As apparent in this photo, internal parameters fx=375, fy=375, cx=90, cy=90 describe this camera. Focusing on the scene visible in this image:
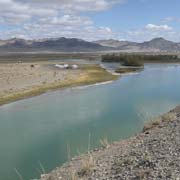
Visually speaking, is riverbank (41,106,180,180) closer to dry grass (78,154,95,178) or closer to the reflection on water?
dry grass (78,154,95,178)

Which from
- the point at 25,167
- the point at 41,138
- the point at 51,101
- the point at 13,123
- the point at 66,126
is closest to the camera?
the point at 25,167

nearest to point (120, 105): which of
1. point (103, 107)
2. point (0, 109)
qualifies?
point (103, 107)

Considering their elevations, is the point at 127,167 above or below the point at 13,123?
above

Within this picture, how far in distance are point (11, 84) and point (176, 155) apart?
45640 mm

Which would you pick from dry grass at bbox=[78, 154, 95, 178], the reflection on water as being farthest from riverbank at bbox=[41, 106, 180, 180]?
the reflection on water

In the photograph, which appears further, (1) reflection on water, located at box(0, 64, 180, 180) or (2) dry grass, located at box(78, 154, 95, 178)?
(1) reflection on water, located at box(0, 64, 180, 180)

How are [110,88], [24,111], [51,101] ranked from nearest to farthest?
[24,111], [51,101], [110,88]

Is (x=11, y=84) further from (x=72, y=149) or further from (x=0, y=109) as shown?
(x=72, y=149)

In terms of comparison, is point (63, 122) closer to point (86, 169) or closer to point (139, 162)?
point (86, 169)

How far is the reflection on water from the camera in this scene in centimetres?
1952

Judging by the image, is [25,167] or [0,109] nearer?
[25,167]

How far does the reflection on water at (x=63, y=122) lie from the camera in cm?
1952

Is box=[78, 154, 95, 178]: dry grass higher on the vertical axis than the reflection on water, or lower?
higher

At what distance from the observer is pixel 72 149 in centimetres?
2028
